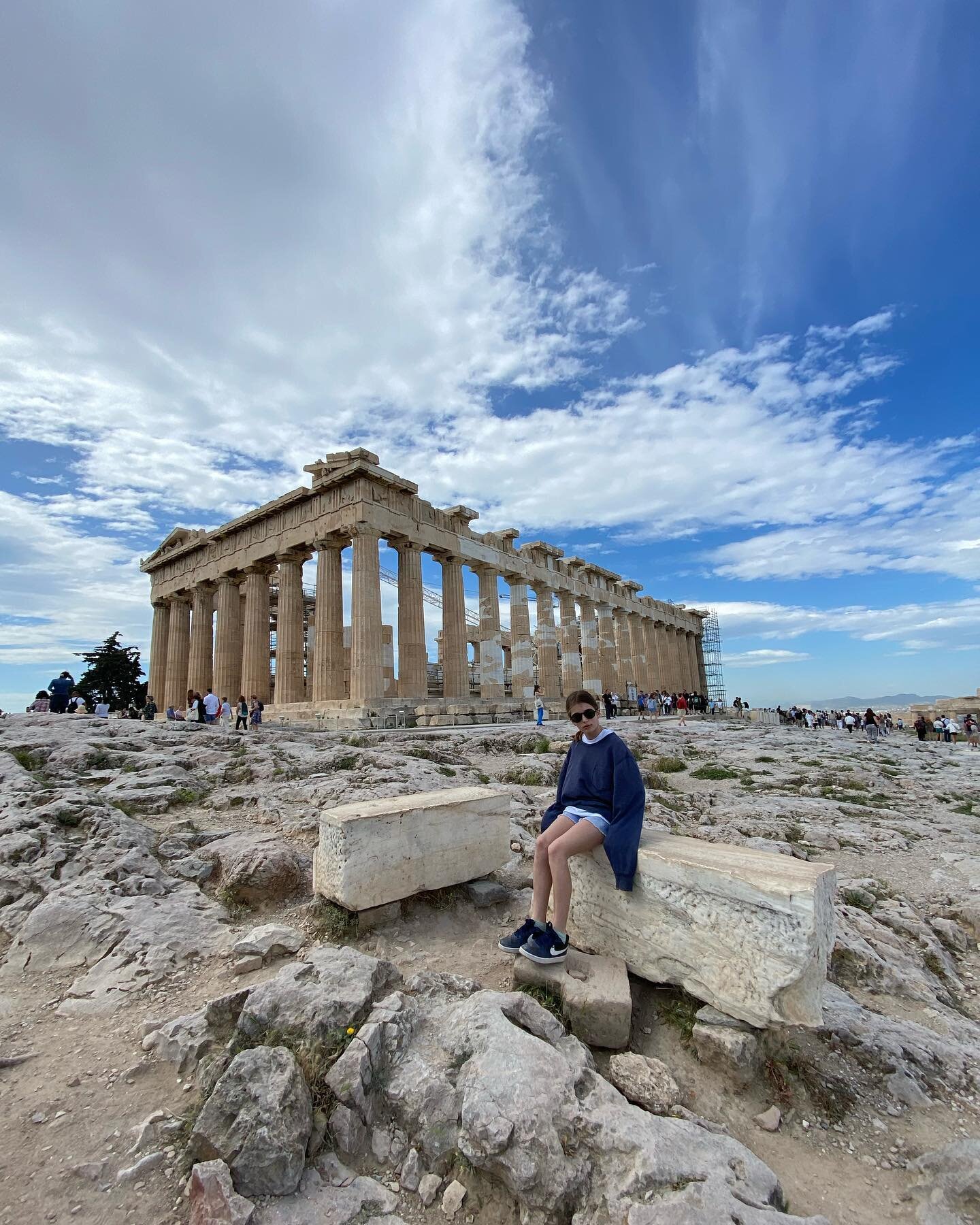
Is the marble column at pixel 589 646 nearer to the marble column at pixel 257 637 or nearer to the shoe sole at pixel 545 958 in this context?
the marble column at pixel 257 637

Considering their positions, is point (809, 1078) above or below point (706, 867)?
below

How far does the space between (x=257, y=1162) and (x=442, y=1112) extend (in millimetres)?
770

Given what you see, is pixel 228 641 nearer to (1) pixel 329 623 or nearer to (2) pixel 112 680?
(1) pixel 329 623

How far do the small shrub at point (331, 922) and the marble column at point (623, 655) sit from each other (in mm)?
34911

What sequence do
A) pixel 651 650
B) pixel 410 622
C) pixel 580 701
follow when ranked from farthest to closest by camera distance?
1. pixel 651 650
2. pixel 410 622
3. pixel 580 701

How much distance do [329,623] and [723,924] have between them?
21.9 metres

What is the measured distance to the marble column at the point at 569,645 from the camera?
34.0 m

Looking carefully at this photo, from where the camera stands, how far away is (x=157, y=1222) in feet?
7.52

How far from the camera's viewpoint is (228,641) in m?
28.1

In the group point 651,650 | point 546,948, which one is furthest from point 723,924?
point 651,650

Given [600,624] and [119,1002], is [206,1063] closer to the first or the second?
[119,1002]

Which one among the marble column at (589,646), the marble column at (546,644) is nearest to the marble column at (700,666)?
the marble column at (589,646)

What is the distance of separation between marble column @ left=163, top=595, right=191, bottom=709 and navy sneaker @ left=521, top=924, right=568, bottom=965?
31.8 metres

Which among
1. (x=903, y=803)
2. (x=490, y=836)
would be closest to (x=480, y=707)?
(x=903, y=803)
